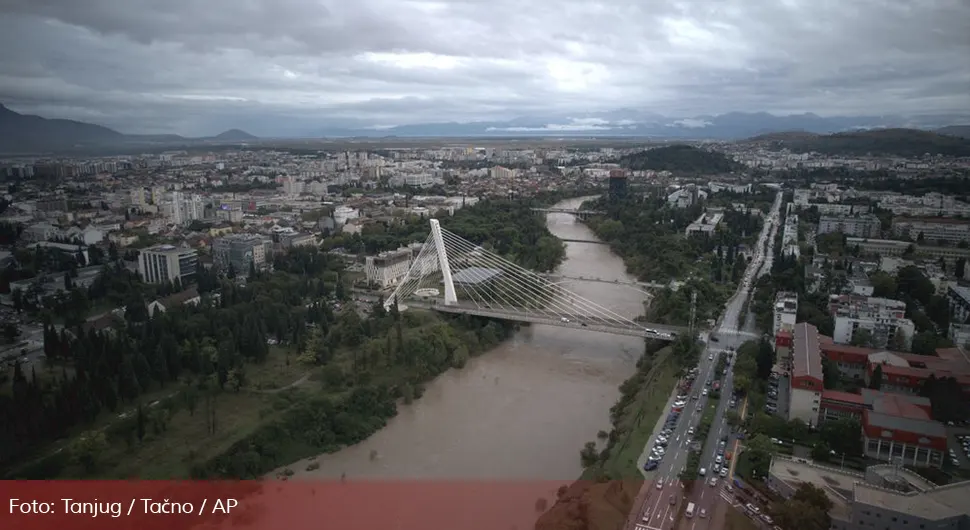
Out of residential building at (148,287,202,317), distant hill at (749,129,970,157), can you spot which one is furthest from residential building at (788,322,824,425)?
residential building at (148,287,202,317)

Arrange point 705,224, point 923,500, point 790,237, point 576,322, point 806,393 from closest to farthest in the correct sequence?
1. point 923,500
2. point 806,393
3. point 576,322
4. point 790,237
5. point 705,224

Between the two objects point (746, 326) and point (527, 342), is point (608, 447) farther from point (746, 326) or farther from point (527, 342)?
point (746, 326)

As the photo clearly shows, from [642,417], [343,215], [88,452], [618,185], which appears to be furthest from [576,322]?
[618,185]

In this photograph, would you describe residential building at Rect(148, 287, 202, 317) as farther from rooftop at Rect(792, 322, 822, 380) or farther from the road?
rooftop at Rect(792, 322, 822, 380)

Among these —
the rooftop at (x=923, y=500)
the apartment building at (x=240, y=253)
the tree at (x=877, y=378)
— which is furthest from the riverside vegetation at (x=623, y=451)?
the apartment building at (x=240, y=253)

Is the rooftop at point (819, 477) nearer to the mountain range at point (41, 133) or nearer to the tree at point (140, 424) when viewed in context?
the tree at point (140, 424)

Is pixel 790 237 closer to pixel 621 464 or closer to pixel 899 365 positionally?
pixel 899 365
